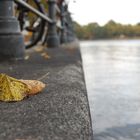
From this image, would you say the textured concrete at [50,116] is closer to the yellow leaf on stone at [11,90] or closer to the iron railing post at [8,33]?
the yellow leaf on stone at [11,90]

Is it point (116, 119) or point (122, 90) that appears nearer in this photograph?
point (116, 119)

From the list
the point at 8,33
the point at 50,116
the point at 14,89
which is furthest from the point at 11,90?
the point at 8,33

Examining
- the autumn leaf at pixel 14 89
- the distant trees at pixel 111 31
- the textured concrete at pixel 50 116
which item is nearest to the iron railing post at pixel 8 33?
the textured concrete at pixel 50 116

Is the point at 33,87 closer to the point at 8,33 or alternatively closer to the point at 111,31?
the point at 8,33

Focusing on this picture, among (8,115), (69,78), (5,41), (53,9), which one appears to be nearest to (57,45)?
(53,9)

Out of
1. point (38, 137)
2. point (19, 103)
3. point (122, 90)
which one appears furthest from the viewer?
point (122, 90)

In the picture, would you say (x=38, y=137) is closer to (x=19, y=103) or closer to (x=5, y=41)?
(x=19, y=103)

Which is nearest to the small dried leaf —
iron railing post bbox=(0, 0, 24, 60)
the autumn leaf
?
the autumn leaf
